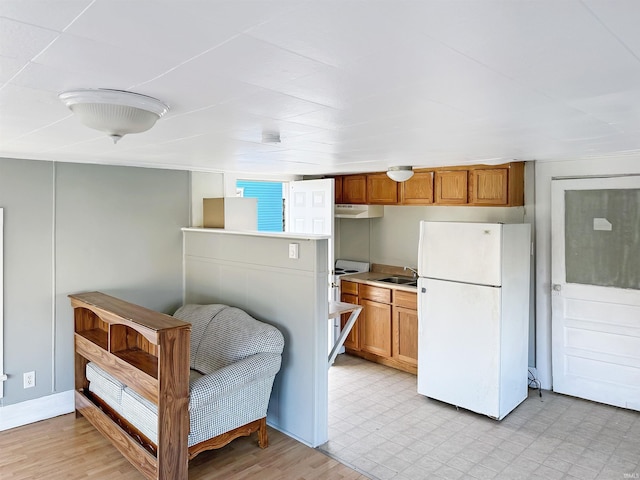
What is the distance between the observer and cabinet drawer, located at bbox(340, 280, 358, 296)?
5.17m

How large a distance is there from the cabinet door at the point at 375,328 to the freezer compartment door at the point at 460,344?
0.77 meters

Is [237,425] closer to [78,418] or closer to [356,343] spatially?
[78,418]

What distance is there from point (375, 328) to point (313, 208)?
4.87ft

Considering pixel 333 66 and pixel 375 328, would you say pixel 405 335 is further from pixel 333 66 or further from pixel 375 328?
pixel 333 66

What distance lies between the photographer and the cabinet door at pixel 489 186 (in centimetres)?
414

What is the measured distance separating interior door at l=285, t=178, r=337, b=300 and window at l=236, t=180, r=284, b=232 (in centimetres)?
29

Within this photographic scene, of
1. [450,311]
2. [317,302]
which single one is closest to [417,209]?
[450,311]

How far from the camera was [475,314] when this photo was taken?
3.77 meters

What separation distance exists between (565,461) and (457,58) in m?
2.96

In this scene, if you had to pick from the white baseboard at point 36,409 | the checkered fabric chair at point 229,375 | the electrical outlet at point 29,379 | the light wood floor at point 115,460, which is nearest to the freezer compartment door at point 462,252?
the checkered fabric chair at point 229,375

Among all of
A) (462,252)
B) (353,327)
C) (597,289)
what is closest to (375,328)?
(353,327)

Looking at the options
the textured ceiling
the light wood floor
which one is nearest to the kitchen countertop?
the light wood floor

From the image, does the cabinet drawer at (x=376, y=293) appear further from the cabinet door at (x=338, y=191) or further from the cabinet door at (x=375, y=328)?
the cabinet door at (x=338, y=191)

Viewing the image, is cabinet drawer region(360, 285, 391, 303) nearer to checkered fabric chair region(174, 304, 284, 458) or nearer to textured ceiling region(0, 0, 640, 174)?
checkered fabric chair region(174, 304, 284, 458)
